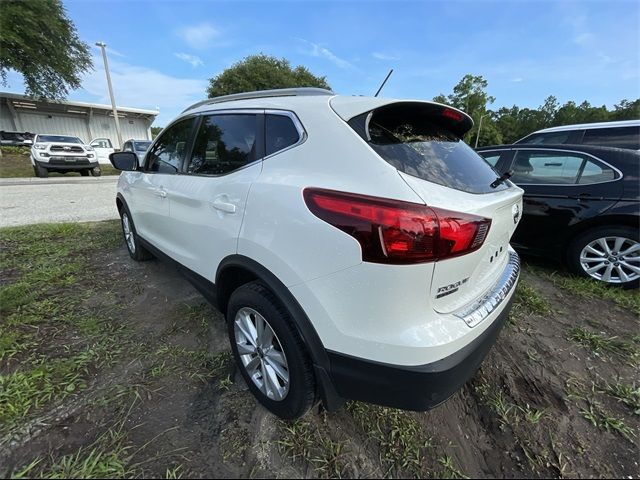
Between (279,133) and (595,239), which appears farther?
(595,239)

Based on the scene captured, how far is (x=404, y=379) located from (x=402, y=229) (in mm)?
620

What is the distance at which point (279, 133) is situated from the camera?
5.82ft

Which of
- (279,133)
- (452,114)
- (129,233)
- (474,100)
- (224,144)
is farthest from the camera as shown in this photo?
(474,100)

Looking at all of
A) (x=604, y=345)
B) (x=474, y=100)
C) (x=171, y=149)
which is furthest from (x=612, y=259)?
(x=474, y=100)

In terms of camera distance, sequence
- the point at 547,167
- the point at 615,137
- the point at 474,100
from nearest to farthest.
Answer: the point at 547,167 < the point at 615,137 < the point at 474,100

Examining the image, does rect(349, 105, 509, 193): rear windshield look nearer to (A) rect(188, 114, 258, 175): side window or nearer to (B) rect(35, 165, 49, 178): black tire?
(A) rect(188, 114, 258, 175): side window

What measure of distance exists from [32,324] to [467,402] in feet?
11.0

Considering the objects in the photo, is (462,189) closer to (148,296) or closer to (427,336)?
(427,336)

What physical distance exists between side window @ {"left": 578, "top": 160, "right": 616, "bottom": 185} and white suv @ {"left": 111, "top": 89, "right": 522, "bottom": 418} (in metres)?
2.03

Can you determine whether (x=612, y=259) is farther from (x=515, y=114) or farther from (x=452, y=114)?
(x=515, y=114)

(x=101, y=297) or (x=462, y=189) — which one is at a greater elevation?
(x=462, y=189)

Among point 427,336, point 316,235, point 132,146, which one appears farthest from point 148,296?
point 132,146

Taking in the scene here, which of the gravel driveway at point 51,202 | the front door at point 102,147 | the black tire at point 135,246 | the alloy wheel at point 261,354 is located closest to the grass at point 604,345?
the alloy wheel at point 261,354

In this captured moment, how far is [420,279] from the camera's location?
1259 millimetres
